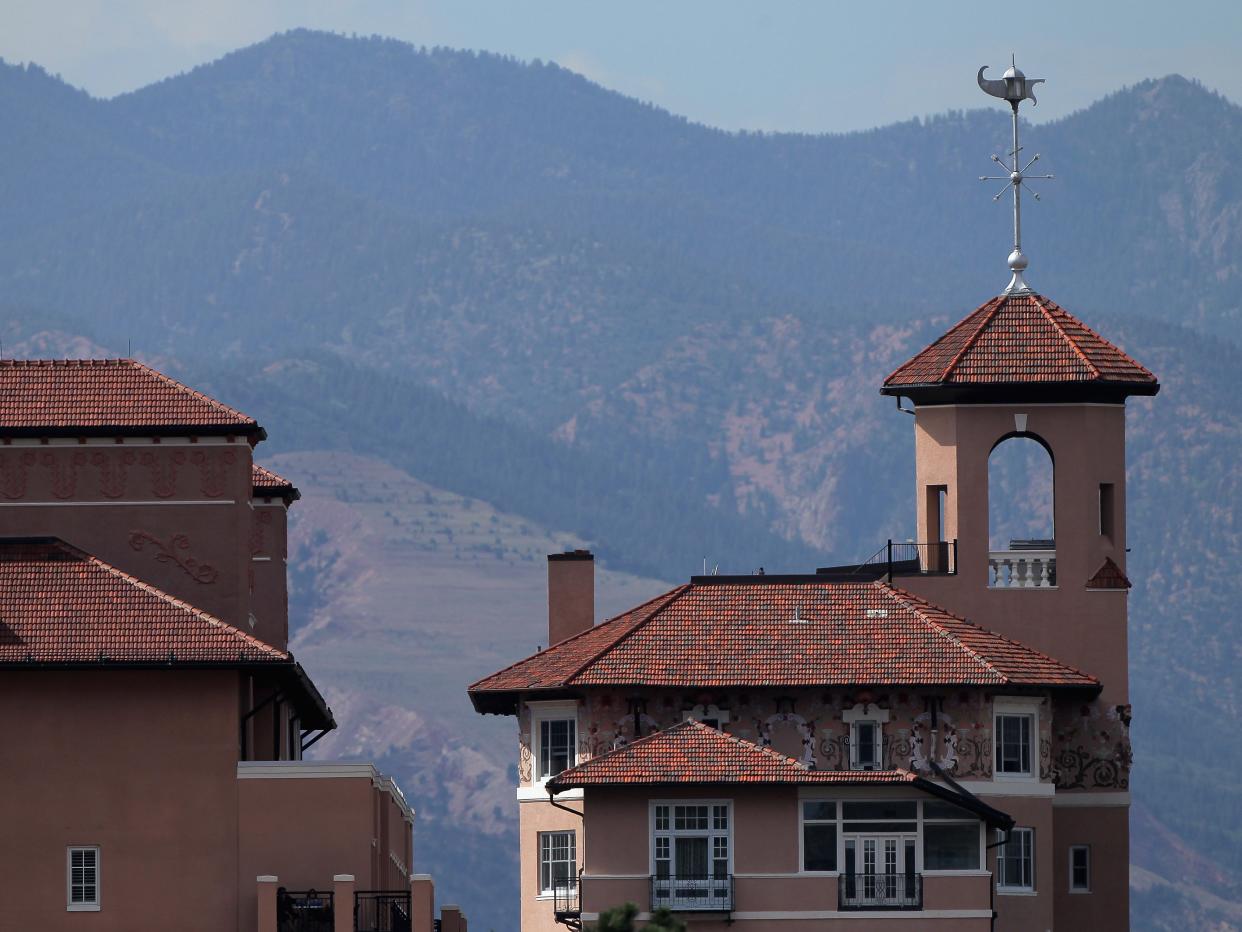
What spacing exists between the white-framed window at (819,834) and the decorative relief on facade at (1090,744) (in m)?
12.2

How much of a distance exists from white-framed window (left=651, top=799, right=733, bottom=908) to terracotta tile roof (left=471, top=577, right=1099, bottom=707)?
221 inches

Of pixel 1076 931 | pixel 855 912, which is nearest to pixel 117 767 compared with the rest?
pixel 855 912

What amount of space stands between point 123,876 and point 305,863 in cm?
402

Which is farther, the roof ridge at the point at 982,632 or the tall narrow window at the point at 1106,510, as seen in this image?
the tall narrow window at the point at 1106,510

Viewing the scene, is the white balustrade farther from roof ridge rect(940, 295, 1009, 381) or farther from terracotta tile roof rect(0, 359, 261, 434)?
terracotta tile roof rect(0, 359, 261, 434)

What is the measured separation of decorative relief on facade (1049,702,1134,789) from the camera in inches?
3696

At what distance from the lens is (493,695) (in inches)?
3561

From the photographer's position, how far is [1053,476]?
9794cm

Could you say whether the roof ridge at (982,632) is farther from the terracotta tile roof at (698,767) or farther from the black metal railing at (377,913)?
the black metal railing at (377,913)

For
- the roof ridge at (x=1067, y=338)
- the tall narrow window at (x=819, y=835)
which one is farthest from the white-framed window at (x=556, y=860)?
the roof ridge at (x=1067, y=338)

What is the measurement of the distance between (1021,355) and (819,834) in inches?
783

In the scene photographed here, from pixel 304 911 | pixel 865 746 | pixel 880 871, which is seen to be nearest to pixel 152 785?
pixel 304 911

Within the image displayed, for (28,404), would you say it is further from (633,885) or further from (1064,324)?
(1064,324)

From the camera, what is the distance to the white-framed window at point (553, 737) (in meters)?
89.6
